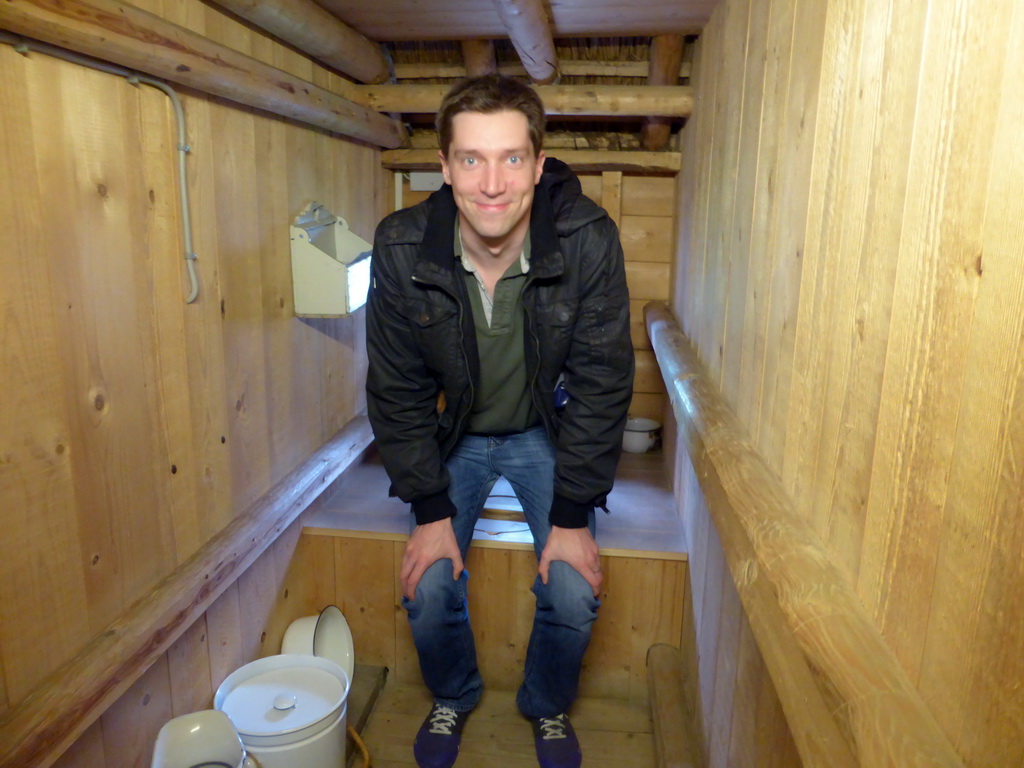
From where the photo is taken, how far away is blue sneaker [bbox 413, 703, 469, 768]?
2.15 metres

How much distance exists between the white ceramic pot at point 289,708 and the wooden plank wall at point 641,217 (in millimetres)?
1880

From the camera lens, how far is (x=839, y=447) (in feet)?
3.21

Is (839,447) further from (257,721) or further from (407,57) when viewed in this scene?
(407,57)

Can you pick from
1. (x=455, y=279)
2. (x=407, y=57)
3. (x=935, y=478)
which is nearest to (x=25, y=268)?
(x=455, y=279)

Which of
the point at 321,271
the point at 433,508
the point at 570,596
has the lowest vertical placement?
→ the point at 570,596

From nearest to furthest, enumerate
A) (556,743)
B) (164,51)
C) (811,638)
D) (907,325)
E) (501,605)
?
1. (907,325)
2. (811,638)
3. (164,51)
4. (556,743)
5. (501,605)

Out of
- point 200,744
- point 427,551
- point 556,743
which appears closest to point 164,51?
point 427,551

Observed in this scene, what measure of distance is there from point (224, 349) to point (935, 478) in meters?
1.76

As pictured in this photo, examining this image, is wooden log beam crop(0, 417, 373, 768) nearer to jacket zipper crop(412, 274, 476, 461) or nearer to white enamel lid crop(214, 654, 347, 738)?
white enamel lid crop(214, 654, 347, 738)

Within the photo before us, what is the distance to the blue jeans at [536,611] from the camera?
205 centimetres

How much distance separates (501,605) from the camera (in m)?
2.58

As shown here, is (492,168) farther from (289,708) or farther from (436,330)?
(289,708)

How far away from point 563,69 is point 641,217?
0.72m

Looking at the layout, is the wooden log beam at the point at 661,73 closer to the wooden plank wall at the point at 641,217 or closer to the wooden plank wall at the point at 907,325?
the wooden plank wall at the point at 641,217
